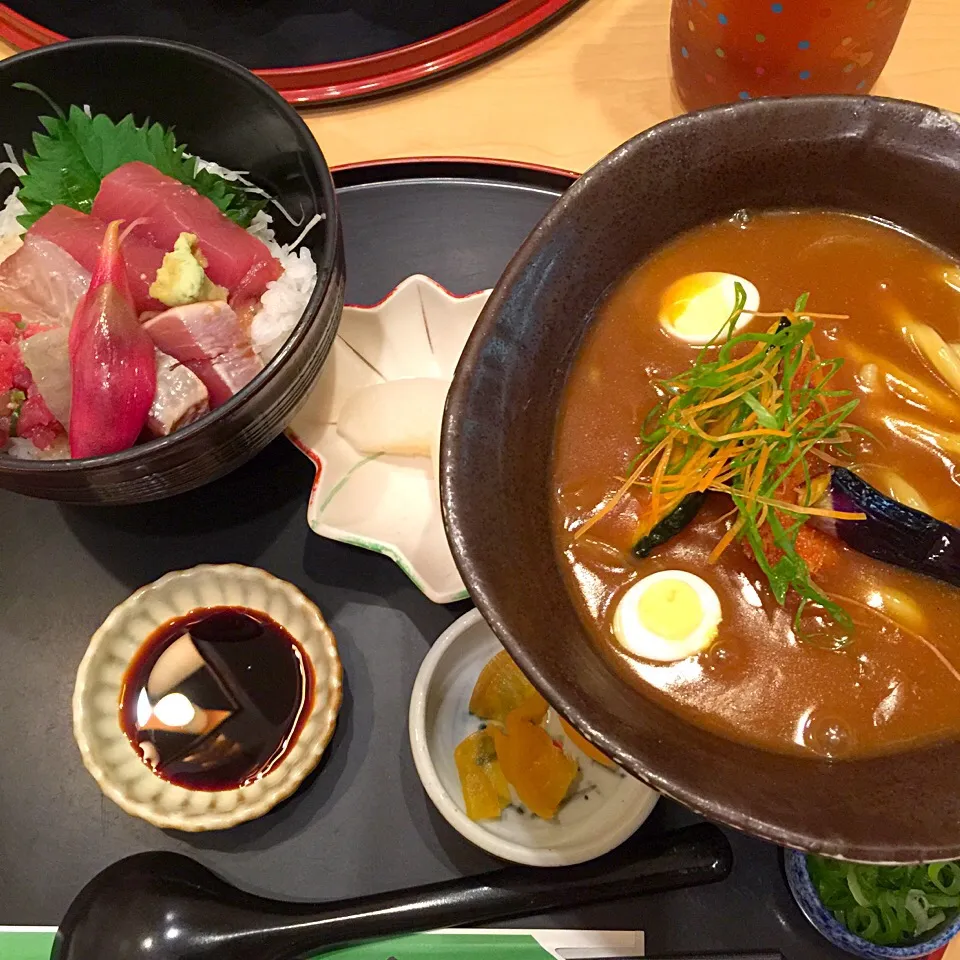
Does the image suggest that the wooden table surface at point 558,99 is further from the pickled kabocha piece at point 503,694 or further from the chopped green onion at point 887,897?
the chopped green onion at point 887,897

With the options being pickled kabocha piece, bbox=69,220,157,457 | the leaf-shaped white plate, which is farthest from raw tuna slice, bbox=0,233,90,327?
the leaf-shaped white plate

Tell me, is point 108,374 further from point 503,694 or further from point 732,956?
point 732,956

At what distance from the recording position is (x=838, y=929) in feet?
4.20

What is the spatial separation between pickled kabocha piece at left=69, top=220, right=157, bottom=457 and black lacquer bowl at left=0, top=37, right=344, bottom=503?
0.09 metres

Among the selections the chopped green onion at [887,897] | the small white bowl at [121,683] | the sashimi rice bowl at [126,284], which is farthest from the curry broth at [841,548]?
the sashimi rice bowl at [126,284]

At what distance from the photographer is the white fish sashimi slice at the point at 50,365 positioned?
146cm

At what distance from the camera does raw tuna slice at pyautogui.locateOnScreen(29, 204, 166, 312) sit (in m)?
1.54

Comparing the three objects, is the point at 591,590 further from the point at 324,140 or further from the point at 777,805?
the point at 324,140

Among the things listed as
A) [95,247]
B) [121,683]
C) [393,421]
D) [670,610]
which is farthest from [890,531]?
[95,247]

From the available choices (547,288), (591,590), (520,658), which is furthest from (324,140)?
(520,658)

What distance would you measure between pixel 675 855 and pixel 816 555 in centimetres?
53

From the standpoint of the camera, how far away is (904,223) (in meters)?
1.29

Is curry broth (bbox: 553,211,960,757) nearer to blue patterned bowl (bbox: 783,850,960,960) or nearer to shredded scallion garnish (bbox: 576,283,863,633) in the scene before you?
shredded scallion garnish (bbox: 576,283,863,633)

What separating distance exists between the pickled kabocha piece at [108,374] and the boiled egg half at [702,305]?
0.85 meters
